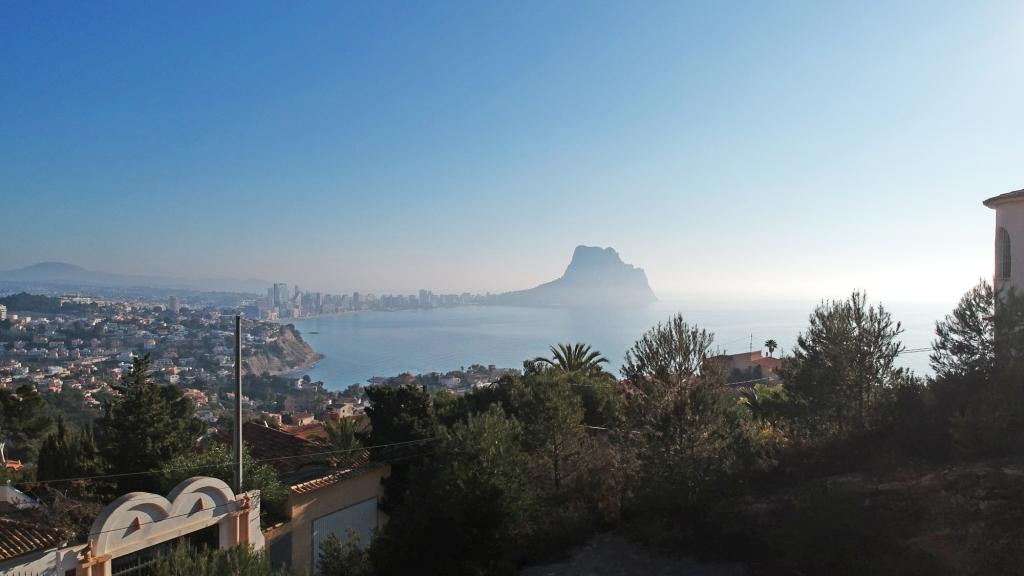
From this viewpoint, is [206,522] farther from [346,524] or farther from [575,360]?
[575,360]

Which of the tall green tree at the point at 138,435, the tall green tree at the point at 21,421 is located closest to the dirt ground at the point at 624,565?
the tall green tree at the point at 138,435

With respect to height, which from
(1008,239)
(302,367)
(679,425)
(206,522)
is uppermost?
(1008,239)

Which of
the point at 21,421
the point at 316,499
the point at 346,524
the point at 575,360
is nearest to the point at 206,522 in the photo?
the point at 316,499

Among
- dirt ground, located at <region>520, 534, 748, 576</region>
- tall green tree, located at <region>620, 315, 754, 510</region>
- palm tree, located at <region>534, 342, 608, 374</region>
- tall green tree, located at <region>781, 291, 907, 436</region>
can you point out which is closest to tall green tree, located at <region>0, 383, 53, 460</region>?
palm tree, located at <region>534, 342, 608, 374</region>

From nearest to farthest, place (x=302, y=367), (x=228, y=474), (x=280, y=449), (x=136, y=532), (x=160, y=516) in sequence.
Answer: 1. (x=136, y=532)
2. (x=160, y=516)
3. (x=228, y=474)
4. (x=280, y=449)
5. (x=302, y=367)

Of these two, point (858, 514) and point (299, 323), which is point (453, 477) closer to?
point (858, 514)
